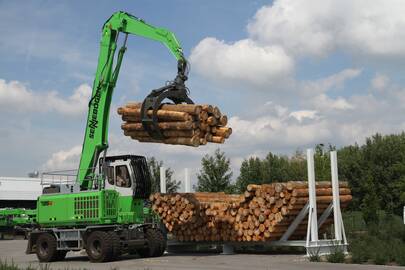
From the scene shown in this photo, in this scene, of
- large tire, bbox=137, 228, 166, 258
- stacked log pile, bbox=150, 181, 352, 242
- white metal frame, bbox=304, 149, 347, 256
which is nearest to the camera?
white metal frame, bbox=304, 149, 347, 256

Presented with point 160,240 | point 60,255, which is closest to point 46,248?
point 60,255

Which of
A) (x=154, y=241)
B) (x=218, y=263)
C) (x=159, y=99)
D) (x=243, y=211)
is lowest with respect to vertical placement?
(x=218, y=263)

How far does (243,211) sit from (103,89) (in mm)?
6414

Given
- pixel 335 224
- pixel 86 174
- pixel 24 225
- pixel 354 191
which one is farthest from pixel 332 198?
pixel 354 191

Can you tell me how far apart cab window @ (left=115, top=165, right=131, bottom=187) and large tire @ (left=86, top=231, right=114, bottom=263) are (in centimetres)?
192

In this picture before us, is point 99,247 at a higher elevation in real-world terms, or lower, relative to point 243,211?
lower

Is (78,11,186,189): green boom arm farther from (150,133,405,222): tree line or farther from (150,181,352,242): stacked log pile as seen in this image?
(150,133,405,222): tree line

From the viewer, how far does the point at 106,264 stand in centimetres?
1972

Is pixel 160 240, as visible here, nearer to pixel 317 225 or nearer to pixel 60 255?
pixel 60 255

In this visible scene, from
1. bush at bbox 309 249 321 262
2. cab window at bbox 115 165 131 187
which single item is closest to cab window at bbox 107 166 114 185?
cab window at bbox 115 165 131 187

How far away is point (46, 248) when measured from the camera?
→ 22516mm

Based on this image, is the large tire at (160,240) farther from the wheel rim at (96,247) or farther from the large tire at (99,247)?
the wheel rim at (96,247)

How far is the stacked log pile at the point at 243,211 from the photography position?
67.9 feet

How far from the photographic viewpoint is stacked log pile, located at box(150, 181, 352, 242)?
20.7m
